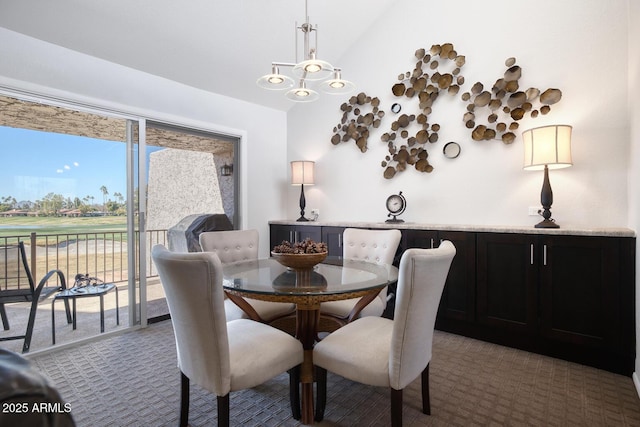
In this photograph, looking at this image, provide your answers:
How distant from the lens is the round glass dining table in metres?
1.71

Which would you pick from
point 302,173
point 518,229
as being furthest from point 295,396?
point 302,173

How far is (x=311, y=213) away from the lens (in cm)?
458

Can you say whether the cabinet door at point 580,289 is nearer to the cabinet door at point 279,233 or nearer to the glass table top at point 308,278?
the glass table top at point 308,278

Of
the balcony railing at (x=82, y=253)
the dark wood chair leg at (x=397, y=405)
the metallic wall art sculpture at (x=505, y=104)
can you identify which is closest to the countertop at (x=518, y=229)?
the metallic wall art sculpture at (x=505, y=104)

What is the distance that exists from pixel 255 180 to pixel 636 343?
3968 millimetres

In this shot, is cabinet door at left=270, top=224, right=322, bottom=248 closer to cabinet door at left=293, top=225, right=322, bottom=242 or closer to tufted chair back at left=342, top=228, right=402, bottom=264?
cabinet door at left=293, top=225, right=322, bottom=242

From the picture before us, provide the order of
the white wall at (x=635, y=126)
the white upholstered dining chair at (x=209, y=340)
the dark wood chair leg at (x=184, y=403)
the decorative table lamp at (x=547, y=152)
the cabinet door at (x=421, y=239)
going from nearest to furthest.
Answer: the white upholstered dining chair at (x=209, y=340), the dark wood chair leg at (x=184, y=403), the white wall at (x=635, y=126), the decorative table lamp at (x=547, y=152), the cabinet door at (x=421, y=239)

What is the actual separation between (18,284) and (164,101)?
2.10 m

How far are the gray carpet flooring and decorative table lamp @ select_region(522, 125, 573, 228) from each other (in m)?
1.11

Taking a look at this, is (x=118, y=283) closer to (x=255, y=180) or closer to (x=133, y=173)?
(x=133, y=173)

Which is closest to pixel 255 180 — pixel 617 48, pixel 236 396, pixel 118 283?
pixel 118 283

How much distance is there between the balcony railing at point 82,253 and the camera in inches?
110

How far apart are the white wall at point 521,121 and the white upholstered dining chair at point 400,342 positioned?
1.80 m

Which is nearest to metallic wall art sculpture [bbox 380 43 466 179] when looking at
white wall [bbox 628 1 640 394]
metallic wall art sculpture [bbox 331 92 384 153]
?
metallic wall art sculpture [bbox 331 92 384 153]
